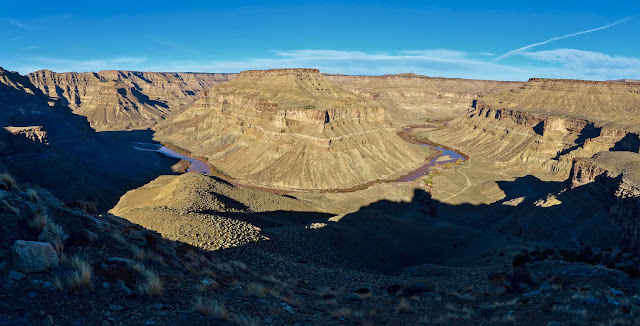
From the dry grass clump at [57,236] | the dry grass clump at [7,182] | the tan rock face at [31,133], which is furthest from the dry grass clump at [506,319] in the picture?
the tan rock face at [31,133]

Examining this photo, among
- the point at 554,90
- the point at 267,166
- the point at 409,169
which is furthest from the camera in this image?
the point at 554,90

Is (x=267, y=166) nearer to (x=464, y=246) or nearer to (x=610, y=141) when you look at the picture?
(x=464, y=246)

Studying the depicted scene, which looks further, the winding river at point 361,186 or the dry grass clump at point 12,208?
the winding river at point 361,186

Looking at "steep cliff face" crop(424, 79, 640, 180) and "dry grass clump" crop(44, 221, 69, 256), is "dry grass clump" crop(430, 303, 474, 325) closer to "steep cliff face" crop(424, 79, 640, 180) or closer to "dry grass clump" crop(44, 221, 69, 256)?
"dry grass clump" crop(44, 221, 69, 256)

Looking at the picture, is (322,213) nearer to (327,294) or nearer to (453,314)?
(327,294)

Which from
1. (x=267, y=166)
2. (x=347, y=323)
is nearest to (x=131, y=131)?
(x=267, y=166)

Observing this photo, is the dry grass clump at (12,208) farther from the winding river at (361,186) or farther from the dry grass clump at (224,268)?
the winding river at (361,186)
